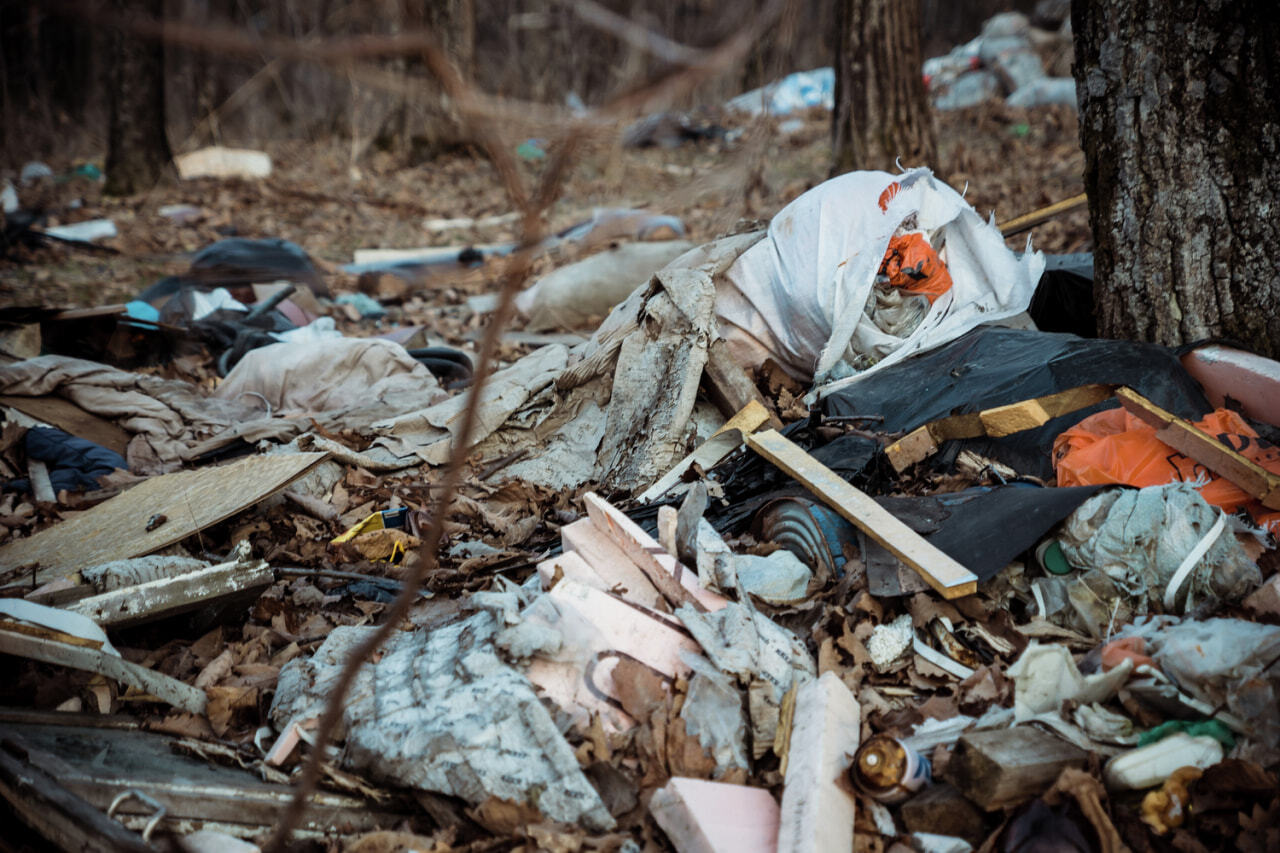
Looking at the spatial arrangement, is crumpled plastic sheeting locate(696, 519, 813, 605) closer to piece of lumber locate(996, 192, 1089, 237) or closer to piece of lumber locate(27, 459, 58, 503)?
piece of lumber locate(996, 192, 1089, 237)

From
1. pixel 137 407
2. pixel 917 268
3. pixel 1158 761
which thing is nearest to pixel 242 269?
pixel 137 407

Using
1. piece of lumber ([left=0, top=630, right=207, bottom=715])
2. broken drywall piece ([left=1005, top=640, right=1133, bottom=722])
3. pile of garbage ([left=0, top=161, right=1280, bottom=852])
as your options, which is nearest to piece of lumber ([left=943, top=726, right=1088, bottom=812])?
pile of garbage ([left=0, top=161, right=1280, bottom=852])

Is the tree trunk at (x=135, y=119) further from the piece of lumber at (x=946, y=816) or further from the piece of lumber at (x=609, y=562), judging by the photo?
the piece of lumber at (x=946, y=816)

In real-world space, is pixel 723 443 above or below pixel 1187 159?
below

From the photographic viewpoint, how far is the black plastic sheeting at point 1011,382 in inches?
129

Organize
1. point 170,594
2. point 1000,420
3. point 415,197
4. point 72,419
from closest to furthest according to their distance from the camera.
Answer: point 170,594 → point 1000,420 → point 72,419 → point 415,197

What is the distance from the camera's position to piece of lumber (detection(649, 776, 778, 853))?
1.90m

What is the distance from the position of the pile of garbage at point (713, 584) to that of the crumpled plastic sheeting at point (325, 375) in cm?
46

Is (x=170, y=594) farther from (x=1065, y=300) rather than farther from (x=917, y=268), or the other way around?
(x=1065, y=300)

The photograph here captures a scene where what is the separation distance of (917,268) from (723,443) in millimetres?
1498

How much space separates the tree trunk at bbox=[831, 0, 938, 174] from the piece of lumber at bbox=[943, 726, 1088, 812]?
212 inches

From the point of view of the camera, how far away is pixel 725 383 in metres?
3.94

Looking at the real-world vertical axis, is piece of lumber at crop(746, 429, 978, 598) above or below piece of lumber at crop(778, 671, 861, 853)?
above

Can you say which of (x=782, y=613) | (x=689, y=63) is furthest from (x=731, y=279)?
(x=689, y=63)
